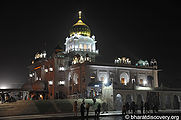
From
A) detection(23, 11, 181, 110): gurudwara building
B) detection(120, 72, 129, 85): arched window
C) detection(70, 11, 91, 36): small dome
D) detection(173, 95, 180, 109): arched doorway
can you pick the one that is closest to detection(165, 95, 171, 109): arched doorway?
detection(23, 11, 181, 110): gurudwara building

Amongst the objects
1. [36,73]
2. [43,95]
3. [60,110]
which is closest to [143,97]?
[60,110]

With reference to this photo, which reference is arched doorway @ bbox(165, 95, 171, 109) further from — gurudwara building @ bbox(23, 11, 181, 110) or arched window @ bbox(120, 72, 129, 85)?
arched window @ bbox(120, 72, 129, 85)

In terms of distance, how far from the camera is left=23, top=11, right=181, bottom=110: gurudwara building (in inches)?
2096

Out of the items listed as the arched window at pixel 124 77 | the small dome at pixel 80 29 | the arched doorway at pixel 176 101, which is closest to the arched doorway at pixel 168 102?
the arched doorway at pixel 176 101

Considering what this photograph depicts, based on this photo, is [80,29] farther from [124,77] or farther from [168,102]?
[168,102]

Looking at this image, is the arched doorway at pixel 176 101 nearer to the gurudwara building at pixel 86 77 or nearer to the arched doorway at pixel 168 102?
the gurudwara building at pixel 86 77

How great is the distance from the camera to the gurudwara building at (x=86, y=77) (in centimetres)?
5325

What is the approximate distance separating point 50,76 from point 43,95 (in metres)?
6.73

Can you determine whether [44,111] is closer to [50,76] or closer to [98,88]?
[98,88]

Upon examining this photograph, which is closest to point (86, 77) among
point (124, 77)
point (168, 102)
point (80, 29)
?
point (124, 77)

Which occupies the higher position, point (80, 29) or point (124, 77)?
point (80, 29)

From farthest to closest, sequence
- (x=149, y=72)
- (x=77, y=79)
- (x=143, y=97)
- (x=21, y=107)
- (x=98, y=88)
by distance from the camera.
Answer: (x=149, y=72) → (x=77, y=79) → (x=98, y=88) → (x=143, y=97) → (x=21, y=107)

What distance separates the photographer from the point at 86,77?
197 feet

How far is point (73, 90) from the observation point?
6388 centimetres
